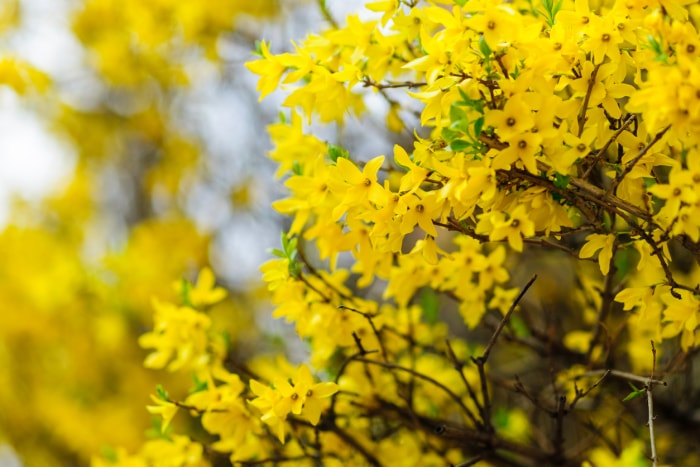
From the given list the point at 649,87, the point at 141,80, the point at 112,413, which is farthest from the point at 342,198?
the point at 141,80

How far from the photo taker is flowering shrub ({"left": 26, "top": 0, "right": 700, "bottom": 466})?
1300mm

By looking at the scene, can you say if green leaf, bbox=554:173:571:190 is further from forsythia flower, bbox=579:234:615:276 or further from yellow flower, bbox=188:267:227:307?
yellow flower, bbox=188:267:227:307

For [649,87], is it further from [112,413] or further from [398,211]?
[112,413]

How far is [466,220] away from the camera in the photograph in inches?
65.7

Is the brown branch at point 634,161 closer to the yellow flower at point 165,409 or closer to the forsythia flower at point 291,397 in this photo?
the forsythia flower at point 291,397

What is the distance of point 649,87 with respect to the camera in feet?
4.08

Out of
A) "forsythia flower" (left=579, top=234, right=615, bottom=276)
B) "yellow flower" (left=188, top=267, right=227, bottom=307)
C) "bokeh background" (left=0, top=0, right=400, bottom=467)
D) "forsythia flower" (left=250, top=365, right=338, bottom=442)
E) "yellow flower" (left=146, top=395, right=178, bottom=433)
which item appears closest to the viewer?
"forsythia flower" (left=579, top=234, right=615, bottom=276)

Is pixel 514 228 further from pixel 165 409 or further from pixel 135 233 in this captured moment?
pixel 135 233

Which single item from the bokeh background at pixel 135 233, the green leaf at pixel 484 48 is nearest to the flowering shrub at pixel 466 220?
the green leaf at pixel 484 48

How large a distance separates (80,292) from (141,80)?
4.67 ft

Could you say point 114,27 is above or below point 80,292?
above

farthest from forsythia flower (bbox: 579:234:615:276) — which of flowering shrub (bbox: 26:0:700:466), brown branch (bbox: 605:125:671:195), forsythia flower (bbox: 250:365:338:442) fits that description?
forsythia flower (bbox: 250:365:338:442)

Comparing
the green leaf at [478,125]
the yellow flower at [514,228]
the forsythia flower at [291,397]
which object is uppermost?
the green leaf at [478,125]

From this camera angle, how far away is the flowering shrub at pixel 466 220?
130 centimetres
